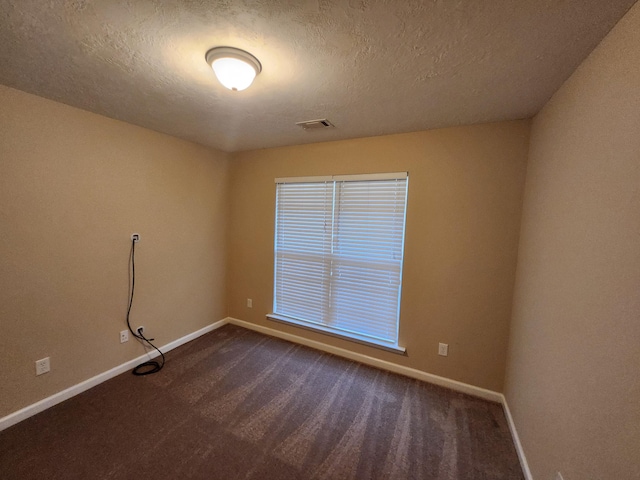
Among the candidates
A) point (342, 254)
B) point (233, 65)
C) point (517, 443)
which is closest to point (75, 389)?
point (342, 254)

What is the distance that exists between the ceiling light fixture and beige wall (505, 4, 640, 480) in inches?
60.9

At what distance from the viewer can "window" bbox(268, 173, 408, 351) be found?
244cm

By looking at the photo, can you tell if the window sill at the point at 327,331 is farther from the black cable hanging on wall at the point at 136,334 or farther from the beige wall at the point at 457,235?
the black cable hanging on wall at the point at 136,334

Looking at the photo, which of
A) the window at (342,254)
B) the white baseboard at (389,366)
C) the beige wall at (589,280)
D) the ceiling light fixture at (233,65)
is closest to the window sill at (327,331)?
the window at (342,254)

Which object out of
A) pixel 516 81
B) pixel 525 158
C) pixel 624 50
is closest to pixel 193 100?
pixel 516 81

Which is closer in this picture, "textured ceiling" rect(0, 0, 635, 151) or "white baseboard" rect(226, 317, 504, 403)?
"textured ceiling" rect(0, 0, 635, 151)

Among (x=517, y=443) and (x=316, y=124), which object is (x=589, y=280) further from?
(x=316, y=124)

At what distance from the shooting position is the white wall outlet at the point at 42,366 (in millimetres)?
1833

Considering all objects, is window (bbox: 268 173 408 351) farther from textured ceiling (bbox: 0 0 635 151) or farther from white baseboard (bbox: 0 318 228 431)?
white baseboard (bbox: 0 318 228 431)

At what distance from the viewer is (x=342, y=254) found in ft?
8.80

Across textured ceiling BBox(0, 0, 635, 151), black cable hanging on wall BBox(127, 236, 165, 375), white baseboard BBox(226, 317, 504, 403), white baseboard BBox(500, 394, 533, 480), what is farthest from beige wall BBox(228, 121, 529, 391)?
black cable hanging on wall BBox(127, 236, 165, 375)

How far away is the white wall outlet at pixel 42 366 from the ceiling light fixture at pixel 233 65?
2.41 m

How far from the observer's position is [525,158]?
192 cm

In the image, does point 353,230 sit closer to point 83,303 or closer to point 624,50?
point 624,50
